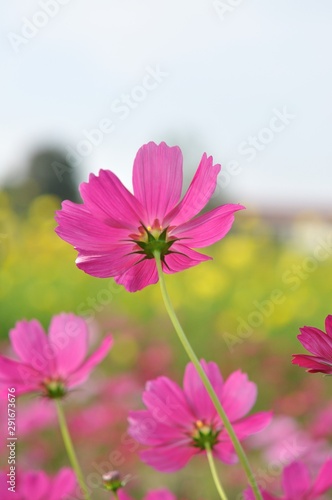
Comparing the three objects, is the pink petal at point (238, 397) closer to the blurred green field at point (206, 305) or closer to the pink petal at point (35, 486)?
the pink petal at point (35, 486)

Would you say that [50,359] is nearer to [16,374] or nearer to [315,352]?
[16,374]

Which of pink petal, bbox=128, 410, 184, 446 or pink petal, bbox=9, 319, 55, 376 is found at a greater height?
pink petal, bbox=128, 410, 184, 446

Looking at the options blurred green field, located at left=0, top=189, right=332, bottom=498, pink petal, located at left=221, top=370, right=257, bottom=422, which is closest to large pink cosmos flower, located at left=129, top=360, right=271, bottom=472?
pink petal, located at left=221, top=370, right=257, bottom=422

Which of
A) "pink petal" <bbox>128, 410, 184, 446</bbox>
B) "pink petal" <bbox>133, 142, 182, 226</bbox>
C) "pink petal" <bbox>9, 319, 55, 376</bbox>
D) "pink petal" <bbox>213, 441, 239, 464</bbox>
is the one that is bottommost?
"pink petal" <bbox>9, 319, 55, 376</bbox>

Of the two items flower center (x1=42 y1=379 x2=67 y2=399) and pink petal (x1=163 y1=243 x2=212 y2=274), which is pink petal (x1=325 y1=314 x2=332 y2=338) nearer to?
pink petal (x1=163 y1=243 x2=212 y2=274)

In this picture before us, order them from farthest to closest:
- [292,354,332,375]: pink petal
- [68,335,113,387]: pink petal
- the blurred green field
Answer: the blurred green field, [68,335,113,387]: pink petal, [292,354,332,375]: pink petal

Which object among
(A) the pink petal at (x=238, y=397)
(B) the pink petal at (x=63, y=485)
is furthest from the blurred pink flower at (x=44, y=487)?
(A) the pink petal at (x=238, y=397)

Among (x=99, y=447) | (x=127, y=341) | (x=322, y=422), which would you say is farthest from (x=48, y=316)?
(x=322, y=422)
